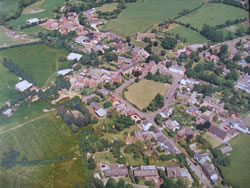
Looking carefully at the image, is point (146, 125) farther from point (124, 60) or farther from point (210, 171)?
point (124, 60)

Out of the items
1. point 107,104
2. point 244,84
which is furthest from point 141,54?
point 244,84

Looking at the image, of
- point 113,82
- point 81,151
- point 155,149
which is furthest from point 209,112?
point 81,151

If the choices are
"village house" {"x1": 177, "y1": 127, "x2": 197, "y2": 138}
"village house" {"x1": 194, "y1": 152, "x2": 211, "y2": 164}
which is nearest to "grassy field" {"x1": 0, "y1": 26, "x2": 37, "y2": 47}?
"village house" {"x1": 177, "y1": 127, "x2": 197, "y2": 138}

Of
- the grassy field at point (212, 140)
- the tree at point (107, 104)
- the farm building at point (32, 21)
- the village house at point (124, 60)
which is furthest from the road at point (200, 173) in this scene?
the farm building at point (32, 21)

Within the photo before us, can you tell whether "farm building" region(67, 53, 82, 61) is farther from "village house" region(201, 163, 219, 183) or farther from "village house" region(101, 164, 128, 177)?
"village house" region(201, 163, 219, 183)

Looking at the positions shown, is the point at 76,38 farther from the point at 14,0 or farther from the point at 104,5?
the point at 14,0

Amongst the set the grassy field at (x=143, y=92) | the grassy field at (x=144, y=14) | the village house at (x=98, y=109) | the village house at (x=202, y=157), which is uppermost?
the grassy field at (x=144, y=14)

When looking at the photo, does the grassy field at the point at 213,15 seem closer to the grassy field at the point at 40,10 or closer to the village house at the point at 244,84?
the village house at the point at 244,84
